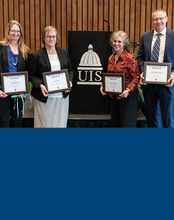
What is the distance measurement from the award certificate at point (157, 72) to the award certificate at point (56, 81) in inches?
33.6

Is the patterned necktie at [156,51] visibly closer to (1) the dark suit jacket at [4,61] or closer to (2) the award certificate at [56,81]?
(2) the award certificate at [56,81]

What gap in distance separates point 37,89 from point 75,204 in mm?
2055

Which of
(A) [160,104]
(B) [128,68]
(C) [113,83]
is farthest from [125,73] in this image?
(A) [160,104]

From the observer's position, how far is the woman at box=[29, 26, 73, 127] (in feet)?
8.91

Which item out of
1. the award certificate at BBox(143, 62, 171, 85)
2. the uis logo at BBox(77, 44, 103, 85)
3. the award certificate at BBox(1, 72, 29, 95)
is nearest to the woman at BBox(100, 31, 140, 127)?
the award certificate at BBox(143, 62, 171, 85)

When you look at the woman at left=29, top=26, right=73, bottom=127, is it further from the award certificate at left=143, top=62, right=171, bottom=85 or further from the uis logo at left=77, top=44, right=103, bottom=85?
the award certificate at left=143, top=62, right=171, bottom=85

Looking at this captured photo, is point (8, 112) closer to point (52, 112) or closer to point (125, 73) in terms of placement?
point (52, 112)

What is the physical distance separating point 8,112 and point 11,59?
1.86 feet

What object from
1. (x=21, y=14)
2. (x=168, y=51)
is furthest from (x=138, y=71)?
(x=21, y=14)

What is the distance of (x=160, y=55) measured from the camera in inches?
106

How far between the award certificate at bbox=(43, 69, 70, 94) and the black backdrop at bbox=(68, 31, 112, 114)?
30.0 inches

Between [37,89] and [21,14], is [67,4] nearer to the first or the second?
[21,14]

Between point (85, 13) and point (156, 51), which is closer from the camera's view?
point (156, 51)

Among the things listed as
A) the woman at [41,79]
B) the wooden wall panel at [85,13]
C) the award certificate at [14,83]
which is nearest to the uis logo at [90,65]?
the woman at [41,79]
